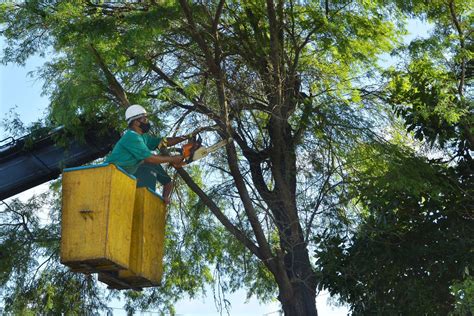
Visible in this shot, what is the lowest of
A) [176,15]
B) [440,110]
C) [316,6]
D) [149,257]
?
[149,257]

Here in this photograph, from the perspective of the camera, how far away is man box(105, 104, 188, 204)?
9102 mm

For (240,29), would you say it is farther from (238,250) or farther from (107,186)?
(107,186)

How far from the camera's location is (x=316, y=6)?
12.1 m

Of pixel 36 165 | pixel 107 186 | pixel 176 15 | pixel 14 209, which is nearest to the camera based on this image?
pixel 107 186

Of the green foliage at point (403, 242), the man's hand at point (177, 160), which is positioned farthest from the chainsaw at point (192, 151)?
the green foliage at point (403, 242)

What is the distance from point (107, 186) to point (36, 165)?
4712 mm

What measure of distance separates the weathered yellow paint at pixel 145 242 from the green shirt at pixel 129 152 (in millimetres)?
291

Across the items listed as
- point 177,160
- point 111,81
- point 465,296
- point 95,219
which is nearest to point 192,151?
point 177,160

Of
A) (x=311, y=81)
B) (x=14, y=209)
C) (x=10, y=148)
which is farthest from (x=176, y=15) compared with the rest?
(x=14, y=209)

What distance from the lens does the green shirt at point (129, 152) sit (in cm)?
909

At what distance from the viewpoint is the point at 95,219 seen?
8.53 metres

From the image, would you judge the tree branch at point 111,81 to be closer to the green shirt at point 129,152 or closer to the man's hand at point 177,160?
the man's hand at point 177,160

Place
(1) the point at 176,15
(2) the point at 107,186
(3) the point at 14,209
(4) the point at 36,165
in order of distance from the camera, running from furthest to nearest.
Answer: (3) the point at 14,209 < (4) the point at 36,165 < (1) the point at 176,15 < (2) the point at 107,186

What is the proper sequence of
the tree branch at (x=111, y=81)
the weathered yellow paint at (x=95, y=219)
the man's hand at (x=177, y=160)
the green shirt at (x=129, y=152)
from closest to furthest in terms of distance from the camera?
the weathered yellow paint at (x=95, y=219) → the green shirt at (x=129, y=152) → the man's hand at (x=177, y=160) → the tree branch at (x=111, y=81)
